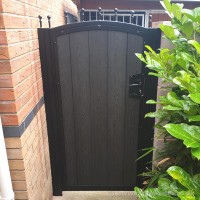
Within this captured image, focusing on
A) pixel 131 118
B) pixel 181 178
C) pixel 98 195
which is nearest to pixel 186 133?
pixel 181 178

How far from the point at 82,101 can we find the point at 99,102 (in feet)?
0.69

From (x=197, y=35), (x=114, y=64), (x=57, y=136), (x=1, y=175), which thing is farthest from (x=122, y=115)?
(x=1, y=175)

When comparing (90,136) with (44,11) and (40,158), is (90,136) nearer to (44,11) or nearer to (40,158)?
(40,158)

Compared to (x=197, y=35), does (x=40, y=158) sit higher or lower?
lower

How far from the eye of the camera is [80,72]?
2.44m

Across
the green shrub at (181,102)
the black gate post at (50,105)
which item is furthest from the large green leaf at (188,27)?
the black gate post at (50,105)

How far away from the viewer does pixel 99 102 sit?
2559 mm

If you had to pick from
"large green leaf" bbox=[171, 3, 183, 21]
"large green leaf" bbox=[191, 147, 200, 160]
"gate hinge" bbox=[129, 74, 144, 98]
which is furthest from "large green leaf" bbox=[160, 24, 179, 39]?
"large green leaf" bbox=[191, 147, 200, 160]

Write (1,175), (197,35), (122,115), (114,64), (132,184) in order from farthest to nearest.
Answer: (132,184)
(122,115)
(114,64)
(197,35)
(1,175)

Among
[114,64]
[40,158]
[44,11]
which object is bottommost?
[40,158]

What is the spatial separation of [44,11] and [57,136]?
154 cm

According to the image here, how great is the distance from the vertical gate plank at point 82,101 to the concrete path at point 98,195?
15cm

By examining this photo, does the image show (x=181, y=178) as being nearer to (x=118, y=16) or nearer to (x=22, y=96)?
(x=22, y=96)

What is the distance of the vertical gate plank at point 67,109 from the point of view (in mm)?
2357
